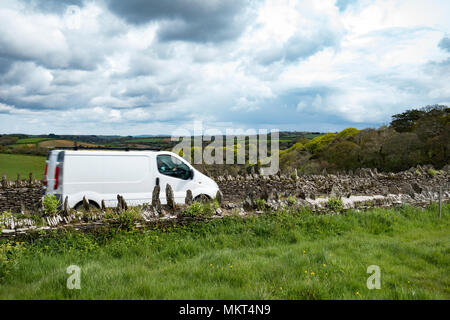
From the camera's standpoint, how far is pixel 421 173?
1667 cm

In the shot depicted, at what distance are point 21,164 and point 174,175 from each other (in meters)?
19.9

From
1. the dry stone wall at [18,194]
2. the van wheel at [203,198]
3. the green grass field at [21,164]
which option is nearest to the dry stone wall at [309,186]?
the dry stone wall at [18,194]

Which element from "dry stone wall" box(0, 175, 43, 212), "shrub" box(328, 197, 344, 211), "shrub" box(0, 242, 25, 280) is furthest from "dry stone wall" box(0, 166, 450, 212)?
"shrub" box(0, 242, 25, 280)

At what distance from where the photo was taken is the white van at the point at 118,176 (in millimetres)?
8164

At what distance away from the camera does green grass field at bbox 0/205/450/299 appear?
4281mm

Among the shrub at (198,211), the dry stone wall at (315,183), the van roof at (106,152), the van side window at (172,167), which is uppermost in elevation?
the van roof at (106,152)

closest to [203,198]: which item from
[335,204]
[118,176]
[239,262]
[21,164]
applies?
[118,176]

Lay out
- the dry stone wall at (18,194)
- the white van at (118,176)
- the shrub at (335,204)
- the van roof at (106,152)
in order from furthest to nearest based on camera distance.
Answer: the dry stone wall at (18,194) < the shrub at (335,204) < the van roof at (106,152) < the white van at (118,176)

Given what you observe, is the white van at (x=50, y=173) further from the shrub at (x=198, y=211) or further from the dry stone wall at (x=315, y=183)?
the dry stone wall at (x=315, y=183)

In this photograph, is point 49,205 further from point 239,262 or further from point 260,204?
point 260,204

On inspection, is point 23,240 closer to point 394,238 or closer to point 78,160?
point 78,160

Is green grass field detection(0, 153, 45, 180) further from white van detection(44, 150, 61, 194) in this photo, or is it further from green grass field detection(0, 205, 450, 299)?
green grass field detection(0, 205, 450, 299)

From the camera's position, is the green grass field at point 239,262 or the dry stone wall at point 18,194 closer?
the green grass field at point 239,262
